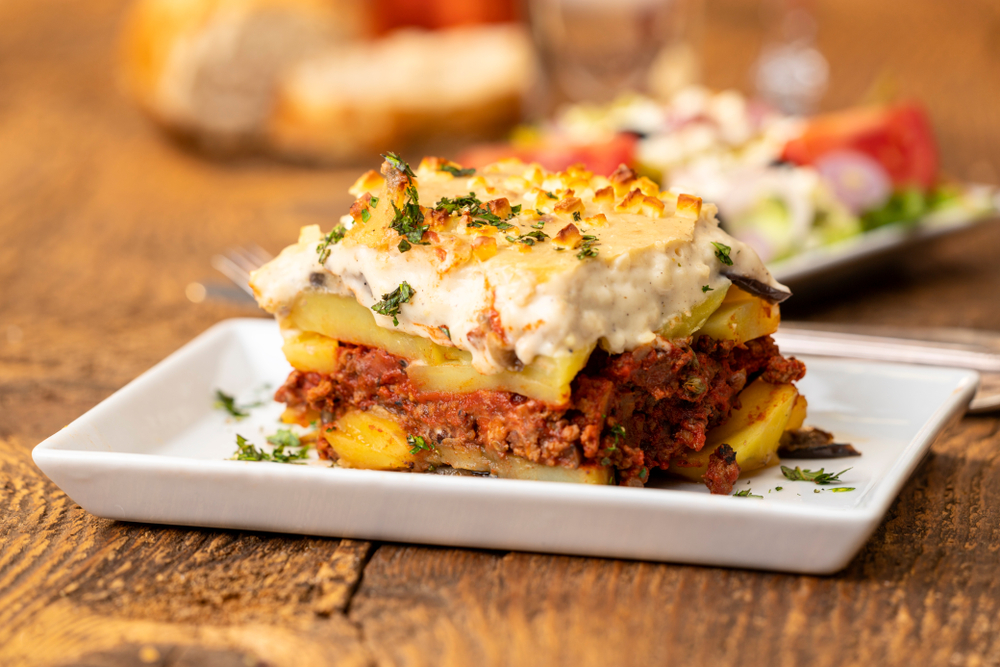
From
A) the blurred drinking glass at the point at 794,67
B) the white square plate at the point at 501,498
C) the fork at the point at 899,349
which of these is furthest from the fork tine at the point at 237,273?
the blurred drinking glass at the point at 794,67

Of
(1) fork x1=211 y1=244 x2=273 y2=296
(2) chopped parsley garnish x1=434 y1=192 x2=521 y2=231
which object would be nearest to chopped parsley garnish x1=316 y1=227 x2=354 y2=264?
(2) chopped parsley garnish x1=434 y1=192 x2=521 y2=231

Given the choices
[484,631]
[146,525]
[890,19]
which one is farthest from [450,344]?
[890,19]

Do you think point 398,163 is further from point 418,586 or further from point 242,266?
point 242,266

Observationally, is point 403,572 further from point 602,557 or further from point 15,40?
point 15,40

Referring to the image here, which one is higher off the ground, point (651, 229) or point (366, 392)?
point (651, 229)

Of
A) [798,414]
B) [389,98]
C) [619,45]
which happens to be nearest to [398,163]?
[798,414]

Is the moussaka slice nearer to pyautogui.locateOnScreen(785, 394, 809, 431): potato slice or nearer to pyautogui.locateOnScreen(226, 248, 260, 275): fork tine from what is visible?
pyautogui.locateOnScreen(785, 394, 809, 431): potato slice
